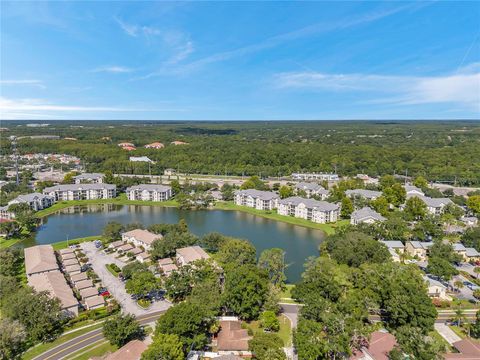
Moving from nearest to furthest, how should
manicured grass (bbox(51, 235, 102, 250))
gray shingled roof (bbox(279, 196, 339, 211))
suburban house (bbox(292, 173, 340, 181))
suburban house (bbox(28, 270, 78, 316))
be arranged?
suburban house (bbox(28, 270, 78, 316)), manicured grass (bbox(51, 235, 102, 250)), gray shingled roof (bbox(279, 196, 339, 211)), suburban house (bbox(292, 173, 340, 181))

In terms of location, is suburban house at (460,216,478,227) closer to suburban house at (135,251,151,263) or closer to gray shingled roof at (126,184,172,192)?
suburban house at (135,251,151,263)

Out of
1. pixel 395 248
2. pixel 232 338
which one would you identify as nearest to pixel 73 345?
pixel 232 338

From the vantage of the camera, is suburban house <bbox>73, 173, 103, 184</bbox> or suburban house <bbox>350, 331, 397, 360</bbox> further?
suburban house <bbox>73, 173, 103, 184</bbox>

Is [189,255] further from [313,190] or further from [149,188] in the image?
[313,190]

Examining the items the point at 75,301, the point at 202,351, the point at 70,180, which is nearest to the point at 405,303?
the point at 202,351

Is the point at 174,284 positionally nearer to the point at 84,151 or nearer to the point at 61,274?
the point at 61,274

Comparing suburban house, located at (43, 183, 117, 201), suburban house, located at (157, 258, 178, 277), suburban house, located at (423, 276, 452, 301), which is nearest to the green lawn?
suburban house, located at (157, 258, 178, 277)
